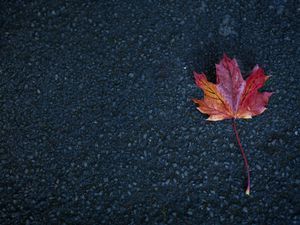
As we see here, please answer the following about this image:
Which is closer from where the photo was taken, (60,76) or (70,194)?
(70,194)

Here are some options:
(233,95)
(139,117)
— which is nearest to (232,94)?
(233,95)

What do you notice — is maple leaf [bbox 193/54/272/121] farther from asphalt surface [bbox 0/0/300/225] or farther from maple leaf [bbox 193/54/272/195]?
asphalt surface [bbox 0/0/300/225]

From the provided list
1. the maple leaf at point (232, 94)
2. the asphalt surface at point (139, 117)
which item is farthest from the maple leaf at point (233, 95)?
the asphalt surface at point (139, 117)

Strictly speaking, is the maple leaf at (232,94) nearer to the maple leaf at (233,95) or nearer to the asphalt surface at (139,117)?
the maple leaf at (233,95)

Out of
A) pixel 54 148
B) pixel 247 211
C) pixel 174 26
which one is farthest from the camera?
pixel 174 26

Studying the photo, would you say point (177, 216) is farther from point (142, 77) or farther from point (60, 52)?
point (60, 52)

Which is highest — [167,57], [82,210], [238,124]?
[167,57]

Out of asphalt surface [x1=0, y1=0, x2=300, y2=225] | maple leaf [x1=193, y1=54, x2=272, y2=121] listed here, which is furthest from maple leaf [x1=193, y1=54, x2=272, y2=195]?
asphalt surface [x1=0, y1=0, x2=300, y2=225]

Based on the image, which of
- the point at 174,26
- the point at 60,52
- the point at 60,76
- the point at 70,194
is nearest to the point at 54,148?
the point at 70,194
